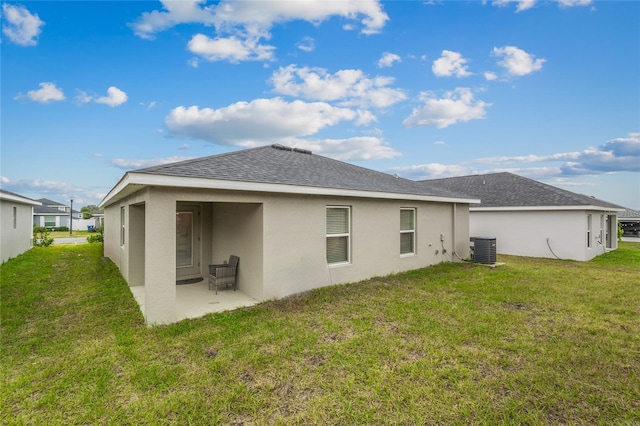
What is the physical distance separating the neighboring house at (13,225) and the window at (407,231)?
14973mm

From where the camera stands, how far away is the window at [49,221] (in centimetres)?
3707

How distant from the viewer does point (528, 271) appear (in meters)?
10.0

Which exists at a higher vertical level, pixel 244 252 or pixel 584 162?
pixel 584 162

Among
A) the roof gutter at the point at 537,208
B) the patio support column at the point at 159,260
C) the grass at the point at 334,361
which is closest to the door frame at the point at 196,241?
the grass at the point at 334,361

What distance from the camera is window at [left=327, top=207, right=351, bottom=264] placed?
314 inches

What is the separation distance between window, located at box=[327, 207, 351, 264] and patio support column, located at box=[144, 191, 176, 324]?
3.92 metres

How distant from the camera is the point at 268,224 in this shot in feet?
21.6

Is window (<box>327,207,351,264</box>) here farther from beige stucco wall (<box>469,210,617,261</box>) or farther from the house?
the house

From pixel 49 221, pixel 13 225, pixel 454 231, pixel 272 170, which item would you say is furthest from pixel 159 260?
pixel 49 221

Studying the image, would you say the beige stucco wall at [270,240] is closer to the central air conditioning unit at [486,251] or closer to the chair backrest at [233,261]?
the chair backrest at [233,261]

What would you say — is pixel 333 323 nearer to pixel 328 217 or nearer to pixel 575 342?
pixel 328 217

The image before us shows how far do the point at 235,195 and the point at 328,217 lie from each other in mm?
2731

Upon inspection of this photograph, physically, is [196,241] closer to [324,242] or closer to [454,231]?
[324,242]

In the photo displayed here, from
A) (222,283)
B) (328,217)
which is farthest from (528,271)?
(222,283)
